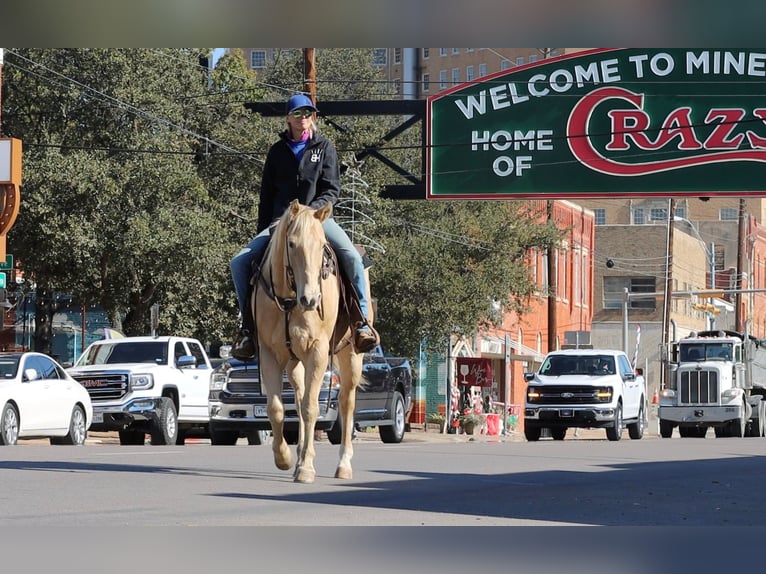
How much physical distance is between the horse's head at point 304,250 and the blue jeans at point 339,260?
0.61 m

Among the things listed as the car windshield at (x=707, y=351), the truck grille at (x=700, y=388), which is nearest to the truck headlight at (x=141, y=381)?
the truck grille at (x=700, y=388)

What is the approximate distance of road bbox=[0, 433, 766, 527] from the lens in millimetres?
9639

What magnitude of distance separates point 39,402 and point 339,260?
13.3m

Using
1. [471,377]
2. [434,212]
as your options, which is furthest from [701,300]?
[434,212]

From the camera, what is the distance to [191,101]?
134 feet

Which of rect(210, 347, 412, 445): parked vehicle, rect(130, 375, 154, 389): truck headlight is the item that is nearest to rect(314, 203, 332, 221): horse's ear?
rect(210, 347, 412, 445): parked vehicle

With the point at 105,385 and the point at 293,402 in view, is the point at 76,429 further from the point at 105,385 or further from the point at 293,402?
the point at 293,402

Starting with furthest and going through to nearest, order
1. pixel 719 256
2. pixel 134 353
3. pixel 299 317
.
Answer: pixel 719 256 → pixel 134 353 → pixel 299 317

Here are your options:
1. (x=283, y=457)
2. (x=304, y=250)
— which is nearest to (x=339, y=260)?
(x=304, y=250)

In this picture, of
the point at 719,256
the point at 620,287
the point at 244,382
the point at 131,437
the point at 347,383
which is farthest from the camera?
the point at 719,256

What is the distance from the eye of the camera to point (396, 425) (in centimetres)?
2741

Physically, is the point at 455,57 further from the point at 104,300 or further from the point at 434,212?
the point at 104,300

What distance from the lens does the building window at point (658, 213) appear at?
111938 mm
